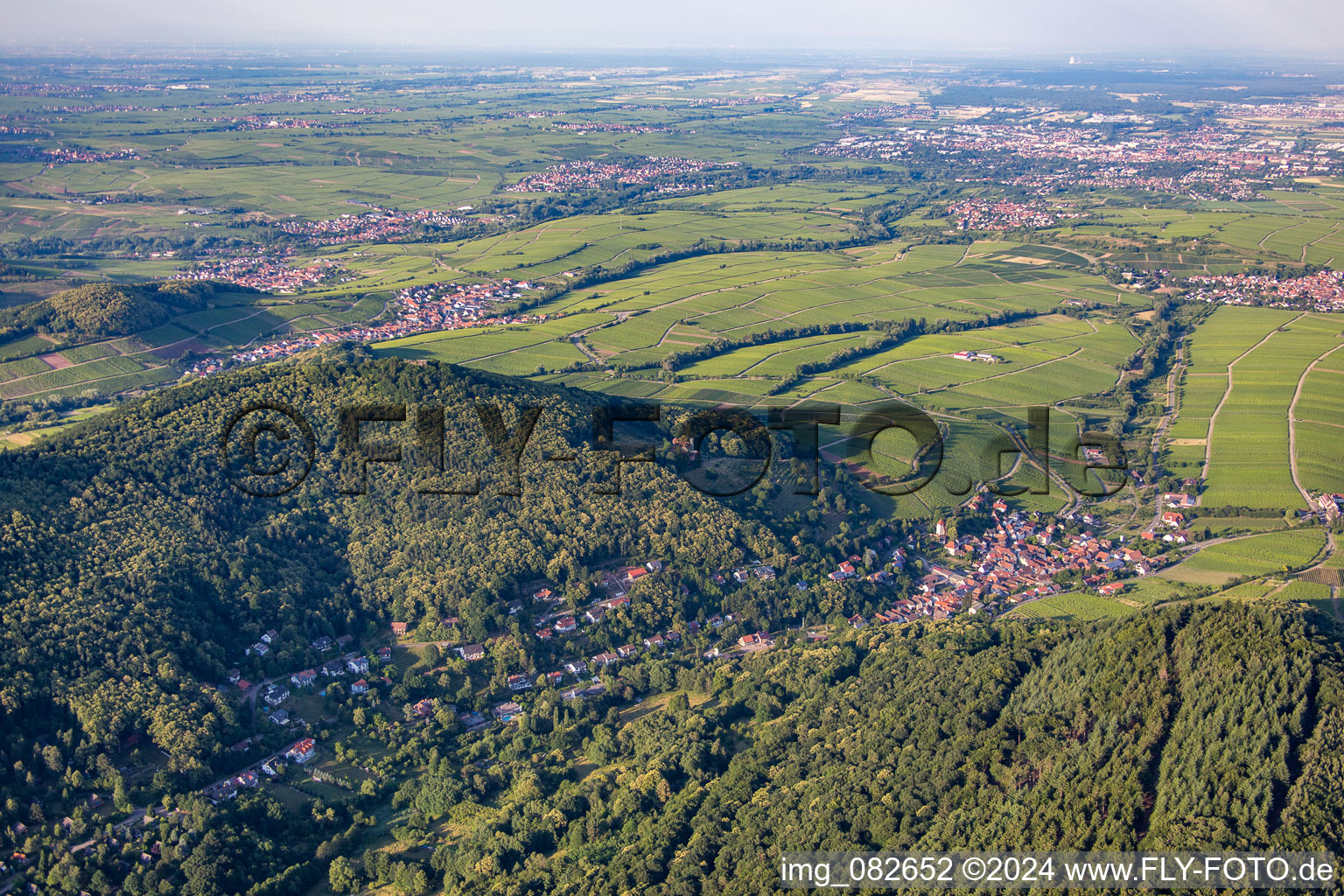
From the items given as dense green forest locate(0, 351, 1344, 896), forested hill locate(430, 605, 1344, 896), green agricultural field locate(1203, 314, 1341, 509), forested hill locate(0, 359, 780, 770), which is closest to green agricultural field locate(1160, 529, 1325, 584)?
green agricultural field locate(1203, 314, 1341, 509)

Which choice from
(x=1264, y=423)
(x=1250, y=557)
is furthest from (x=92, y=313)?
(x=1264, y=423)

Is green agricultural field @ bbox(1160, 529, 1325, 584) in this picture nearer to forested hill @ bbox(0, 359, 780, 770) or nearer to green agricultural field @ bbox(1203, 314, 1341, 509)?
green agricultural field @ bbox(1203, 314, 1341, 509)

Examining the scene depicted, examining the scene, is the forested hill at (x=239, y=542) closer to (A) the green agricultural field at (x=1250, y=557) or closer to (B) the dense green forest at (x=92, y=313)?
(A) the green agricultural field at (x=1250, y=557)

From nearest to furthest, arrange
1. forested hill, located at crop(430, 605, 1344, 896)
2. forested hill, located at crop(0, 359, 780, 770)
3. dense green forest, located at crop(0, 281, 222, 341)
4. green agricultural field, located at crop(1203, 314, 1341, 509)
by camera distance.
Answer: forested hill, located at crop(430, 605, 1344, 896) < forested hill, located at crop(0, 359, 780, 770) < green agricultural field, located at crop(1203, 314, 1341, 509) < dense green forest, located at crop(0, 281, 222, 341)

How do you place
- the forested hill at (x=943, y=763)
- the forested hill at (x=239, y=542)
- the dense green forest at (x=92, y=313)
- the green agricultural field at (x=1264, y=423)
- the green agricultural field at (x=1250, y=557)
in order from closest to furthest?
the forested hill at (x=943, y=763), the forested hill at (x=239, y=542), the green agricultural field at (x=1250, y=557), the green agricultural field at (x=1264, y=423), the dense green forest at (x=92, y=313)

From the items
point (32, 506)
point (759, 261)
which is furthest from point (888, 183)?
point (32, 506)

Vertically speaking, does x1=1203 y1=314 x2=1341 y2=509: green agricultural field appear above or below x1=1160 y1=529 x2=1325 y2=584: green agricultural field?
above

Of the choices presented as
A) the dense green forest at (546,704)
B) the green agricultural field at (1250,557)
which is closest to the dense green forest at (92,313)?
the dense green forest at (546,704)

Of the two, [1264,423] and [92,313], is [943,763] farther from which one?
[92,313]

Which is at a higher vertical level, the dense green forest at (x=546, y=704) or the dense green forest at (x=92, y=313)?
the dense green forest at (x=92, y=313)
